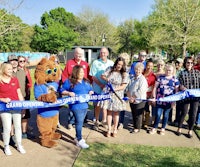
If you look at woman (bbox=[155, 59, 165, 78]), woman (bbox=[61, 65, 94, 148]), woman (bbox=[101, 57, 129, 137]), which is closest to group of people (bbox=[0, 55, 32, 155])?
woman (bbox=[61, 65, 94, 148])

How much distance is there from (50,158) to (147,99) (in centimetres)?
247

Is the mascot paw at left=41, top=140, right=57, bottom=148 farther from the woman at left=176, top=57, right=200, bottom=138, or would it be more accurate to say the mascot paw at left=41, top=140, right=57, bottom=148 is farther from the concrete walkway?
the woman at left=176, top=57, right=200, bottom=138

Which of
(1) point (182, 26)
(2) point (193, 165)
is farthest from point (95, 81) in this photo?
(1) point (182, 26)

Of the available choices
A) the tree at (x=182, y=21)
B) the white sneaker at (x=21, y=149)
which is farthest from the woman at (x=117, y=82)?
the tree at (x=182, y=21)

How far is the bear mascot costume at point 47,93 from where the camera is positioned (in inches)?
188

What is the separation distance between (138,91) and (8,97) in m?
2.69

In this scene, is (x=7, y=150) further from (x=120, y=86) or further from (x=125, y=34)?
(x=125, y=34)

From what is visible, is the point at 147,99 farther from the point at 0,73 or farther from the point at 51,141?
the point at 0,73

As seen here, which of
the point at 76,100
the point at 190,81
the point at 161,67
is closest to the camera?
the point at 76,100

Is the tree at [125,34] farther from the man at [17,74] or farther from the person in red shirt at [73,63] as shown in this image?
the man at [17,74]

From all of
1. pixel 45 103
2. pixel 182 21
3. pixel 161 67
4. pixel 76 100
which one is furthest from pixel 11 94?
pixel 182 21

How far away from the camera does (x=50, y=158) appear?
4.50 metres

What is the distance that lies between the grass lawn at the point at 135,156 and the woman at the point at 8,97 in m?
1.27

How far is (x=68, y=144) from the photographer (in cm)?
519
